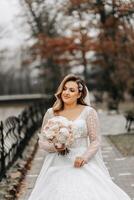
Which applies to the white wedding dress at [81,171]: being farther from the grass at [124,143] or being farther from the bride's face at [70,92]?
the grass at [124,143]

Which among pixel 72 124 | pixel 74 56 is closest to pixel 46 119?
pixel 72 124

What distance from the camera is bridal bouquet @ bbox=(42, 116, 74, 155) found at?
6.54m

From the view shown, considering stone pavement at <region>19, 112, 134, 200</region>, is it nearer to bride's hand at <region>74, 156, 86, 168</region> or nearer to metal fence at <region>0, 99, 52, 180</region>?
metal fence at <region>0, 99, 52, 180</region>

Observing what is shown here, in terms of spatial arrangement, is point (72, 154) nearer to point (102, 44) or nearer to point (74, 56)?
point (102, 44)

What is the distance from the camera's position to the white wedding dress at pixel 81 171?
6.67m

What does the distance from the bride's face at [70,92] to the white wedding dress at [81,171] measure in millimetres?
186

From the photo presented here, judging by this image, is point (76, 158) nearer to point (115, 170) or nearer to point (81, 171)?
point (81, 171)

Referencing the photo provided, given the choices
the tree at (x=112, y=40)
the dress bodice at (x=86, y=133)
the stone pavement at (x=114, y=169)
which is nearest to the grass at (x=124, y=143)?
the stone pavement at (x=114, y=169)

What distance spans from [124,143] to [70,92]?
39.1 feet

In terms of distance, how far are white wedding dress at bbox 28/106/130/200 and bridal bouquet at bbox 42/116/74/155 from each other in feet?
0.28

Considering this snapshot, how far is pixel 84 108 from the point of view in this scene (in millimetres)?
6859

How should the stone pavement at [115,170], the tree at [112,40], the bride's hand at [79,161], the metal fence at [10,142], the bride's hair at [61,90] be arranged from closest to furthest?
1. the bride's hand at [79,161]
2. the bride's hair at [61,90]
3. the stone pavement at [115,170]
4. the metal fence at [10,142]
5. the tree at [112,40]

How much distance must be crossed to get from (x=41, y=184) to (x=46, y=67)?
166 feet

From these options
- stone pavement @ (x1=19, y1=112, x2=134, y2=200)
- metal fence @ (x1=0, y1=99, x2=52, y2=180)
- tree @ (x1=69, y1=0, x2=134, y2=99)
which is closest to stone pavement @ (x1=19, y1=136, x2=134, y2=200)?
stone pavement @ (x1=19, y1=112, x2=134, y2=200)
